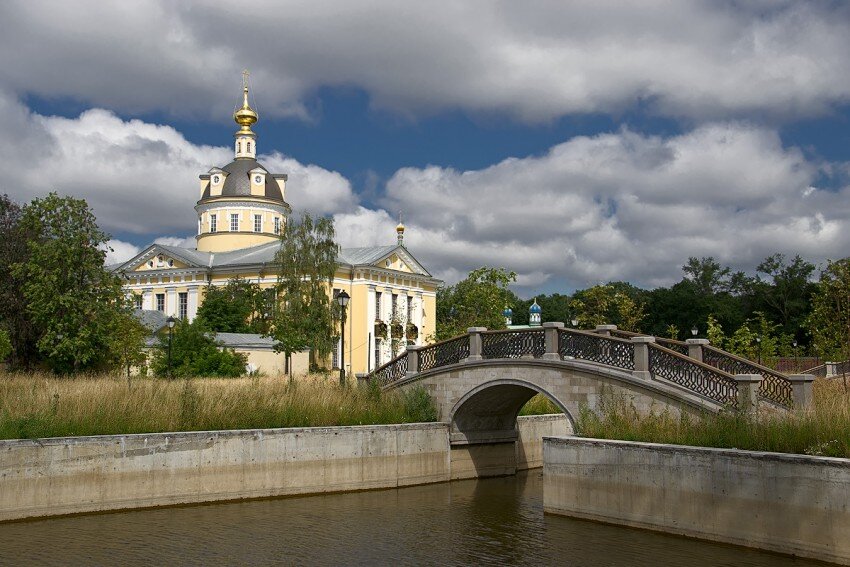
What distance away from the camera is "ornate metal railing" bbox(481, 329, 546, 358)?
84.7 feet

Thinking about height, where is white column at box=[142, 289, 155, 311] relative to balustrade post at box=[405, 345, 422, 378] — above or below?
above

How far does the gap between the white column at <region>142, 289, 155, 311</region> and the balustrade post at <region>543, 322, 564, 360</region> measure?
156 feet

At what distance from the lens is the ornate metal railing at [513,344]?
25.8 meters

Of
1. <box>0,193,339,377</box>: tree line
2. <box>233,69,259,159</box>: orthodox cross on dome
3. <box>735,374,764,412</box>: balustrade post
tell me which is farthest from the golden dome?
<box>735,374,764,412</box>: balustrade post

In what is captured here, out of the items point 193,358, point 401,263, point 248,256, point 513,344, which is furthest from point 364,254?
point 513,344

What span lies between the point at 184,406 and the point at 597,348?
36.3ft

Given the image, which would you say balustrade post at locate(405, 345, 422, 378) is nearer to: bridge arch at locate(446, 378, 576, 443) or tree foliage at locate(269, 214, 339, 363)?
bridge arch at locate(446, 378, 576, 443)

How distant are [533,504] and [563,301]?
109 meters

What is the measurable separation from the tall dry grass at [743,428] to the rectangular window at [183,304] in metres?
47.5

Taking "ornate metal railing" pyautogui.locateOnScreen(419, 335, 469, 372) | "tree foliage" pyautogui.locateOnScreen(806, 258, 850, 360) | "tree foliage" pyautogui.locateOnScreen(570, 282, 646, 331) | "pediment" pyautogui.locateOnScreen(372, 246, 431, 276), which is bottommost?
"ornate metal railing" pyautogui.locateOnScreen(419, 335, 469, 372)

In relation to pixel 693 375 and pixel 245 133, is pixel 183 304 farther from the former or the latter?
pixel 693 375

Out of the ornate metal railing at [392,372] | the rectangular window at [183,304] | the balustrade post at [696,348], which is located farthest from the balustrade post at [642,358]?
the rectangular window at [183,304]

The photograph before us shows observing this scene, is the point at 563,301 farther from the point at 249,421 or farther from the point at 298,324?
the point at 249,421

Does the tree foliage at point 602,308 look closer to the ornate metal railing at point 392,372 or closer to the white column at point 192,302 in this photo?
the white column at point 192,302
